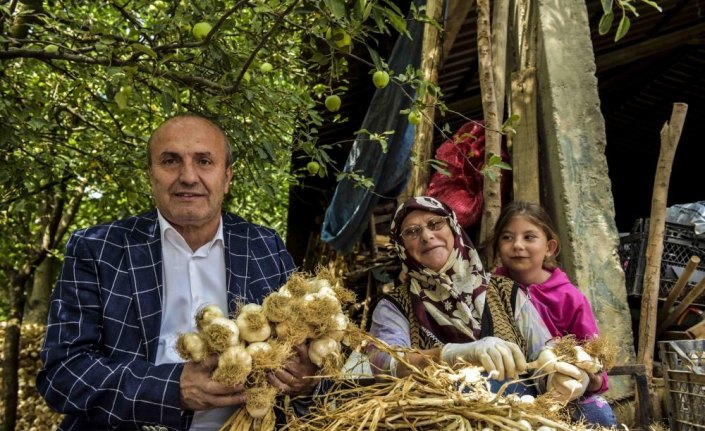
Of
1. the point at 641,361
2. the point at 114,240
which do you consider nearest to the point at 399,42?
the point at 641,361

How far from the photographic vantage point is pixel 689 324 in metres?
4.76

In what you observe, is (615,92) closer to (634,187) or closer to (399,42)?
(634,187)

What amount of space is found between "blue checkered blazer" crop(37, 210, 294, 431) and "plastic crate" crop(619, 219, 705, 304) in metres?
2.93

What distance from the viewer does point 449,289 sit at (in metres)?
2.97

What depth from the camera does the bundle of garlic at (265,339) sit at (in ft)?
6.65

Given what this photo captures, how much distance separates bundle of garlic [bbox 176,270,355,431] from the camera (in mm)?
2027

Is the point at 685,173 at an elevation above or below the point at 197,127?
above

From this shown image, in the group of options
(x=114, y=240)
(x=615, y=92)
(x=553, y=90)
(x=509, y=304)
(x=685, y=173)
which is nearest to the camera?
(x=114, y=240)

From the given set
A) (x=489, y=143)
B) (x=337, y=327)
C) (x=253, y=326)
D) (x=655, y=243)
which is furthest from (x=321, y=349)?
(x=655, y=243)

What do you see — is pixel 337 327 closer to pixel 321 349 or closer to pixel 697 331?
pixel 321 349

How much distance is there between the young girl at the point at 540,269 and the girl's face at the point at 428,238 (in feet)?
1.63

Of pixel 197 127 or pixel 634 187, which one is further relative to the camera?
pixel 634 187

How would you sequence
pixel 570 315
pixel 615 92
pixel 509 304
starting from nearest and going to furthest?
1. pixel 509 304
2. pixel 570 315
3. pixel 615 92

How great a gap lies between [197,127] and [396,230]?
3.25 feet
